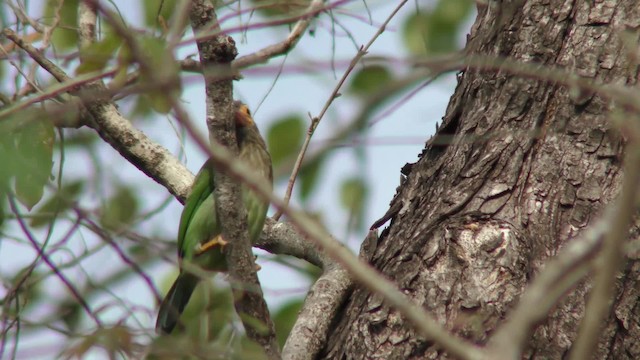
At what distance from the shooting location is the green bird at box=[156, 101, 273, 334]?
345cm

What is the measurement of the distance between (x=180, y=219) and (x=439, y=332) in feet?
8.96

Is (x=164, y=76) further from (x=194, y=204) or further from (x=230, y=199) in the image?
(x=194, y=204)

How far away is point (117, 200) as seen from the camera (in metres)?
2.88

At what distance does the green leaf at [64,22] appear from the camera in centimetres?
342

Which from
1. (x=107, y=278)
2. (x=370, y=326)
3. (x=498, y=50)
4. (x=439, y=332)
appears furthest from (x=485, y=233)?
(x=439, y=332)

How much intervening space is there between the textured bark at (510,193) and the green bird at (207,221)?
62cm

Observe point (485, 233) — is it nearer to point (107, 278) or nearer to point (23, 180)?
point (107, 278)

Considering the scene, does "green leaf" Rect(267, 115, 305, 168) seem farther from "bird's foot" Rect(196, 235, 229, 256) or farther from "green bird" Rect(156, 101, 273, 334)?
"bird's foot" Rect(196, 235, 229, 256)

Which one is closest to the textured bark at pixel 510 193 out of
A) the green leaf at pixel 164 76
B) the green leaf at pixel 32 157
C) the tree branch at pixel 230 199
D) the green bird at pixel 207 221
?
the tree branch at pixel 230 199

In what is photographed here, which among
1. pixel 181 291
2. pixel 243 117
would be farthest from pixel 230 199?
pixel 243 117

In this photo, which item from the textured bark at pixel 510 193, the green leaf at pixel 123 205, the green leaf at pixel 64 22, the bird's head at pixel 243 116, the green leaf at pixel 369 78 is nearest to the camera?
the green leaf at pixel 369 78

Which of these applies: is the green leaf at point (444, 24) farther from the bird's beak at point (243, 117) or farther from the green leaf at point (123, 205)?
the bird's beak at point (243, 117)

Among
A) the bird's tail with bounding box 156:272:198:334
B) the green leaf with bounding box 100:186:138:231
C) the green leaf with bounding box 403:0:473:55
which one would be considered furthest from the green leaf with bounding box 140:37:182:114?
the bird's tail with bounding box 156:272:198:334

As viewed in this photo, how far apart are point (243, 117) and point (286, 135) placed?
6.34ft
